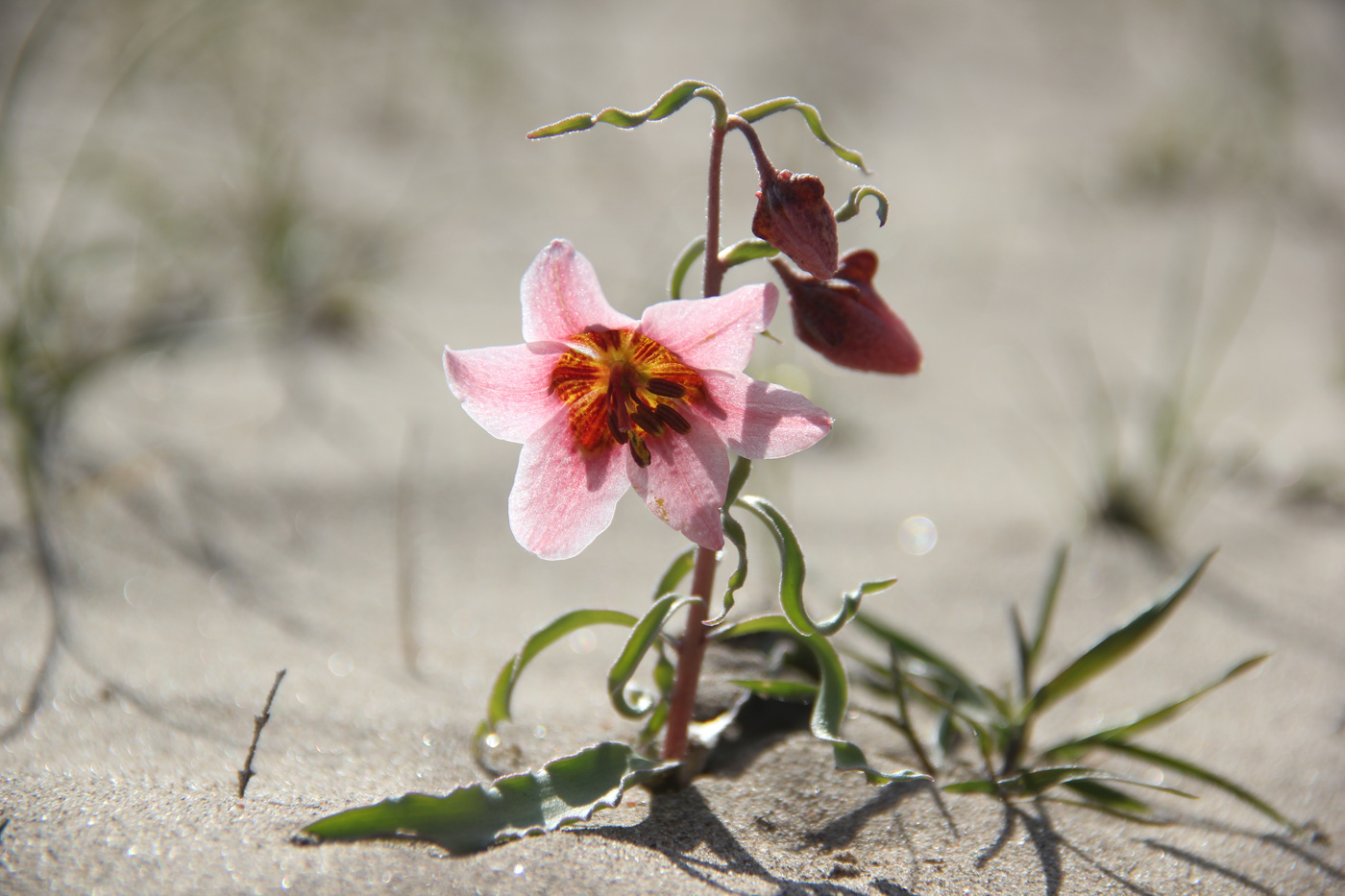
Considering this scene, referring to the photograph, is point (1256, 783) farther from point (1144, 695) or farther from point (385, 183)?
point (385, 183)

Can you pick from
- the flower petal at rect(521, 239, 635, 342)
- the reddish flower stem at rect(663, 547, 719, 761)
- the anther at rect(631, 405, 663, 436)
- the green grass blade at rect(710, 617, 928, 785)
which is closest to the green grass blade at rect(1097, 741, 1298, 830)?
the green grass blade at rect(710, 617, 928, 785)

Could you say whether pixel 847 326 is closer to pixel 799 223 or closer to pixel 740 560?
pixel 799 223

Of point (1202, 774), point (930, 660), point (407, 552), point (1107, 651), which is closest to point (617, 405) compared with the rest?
point (930, 660)

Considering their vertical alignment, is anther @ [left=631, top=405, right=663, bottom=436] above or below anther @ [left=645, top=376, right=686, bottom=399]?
below

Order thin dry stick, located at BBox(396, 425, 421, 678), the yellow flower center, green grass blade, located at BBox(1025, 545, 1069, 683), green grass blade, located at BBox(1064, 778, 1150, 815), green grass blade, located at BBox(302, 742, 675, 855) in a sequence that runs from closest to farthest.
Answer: green grass blade, located at BBox(302, 742, 675, 855)
the yellow flower center
green grass blade, located at BBox(1064, 778, 1150, 815)
green grass blade, located at BBox(1025, 545, 1069, 683)
thin dry stick, located at BBox(396, 425, 421, 678)

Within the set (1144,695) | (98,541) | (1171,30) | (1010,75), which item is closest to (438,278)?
(98,541)

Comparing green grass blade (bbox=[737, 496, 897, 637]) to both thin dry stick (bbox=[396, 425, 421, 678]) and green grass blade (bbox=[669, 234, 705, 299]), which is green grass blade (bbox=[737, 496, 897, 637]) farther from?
thin dry stick (bbox=[396, 425, 421, 678])

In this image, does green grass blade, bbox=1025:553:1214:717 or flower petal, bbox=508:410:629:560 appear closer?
flower petal, bbox=508:410:629:560

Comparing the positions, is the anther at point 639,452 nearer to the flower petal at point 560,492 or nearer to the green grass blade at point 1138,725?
the flower petal at point 560,492
